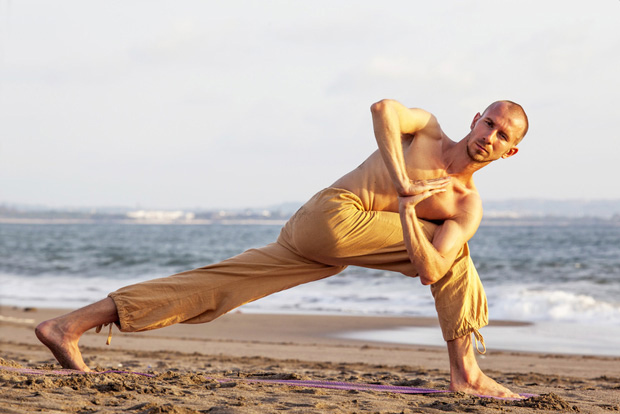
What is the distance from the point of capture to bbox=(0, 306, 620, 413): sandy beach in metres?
3.34

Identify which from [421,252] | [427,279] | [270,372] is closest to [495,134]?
[421,252]

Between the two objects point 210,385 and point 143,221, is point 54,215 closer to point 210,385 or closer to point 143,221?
point 143,221

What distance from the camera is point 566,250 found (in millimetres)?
27031

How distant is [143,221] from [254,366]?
278 ft

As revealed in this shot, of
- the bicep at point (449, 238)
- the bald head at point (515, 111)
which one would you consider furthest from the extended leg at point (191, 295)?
the bald head at point (515, 111)

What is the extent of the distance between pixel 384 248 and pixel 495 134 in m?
0.81

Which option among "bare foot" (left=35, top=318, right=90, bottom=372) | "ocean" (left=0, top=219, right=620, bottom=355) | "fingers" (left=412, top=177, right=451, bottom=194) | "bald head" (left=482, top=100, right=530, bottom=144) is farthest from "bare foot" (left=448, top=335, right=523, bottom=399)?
"ocean" (left=0, top=219, right=620, bottom=355)

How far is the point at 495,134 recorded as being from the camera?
11.4 ft

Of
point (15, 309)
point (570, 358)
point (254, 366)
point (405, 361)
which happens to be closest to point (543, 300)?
point (570, 358)

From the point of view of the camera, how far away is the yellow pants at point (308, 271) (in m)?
3.55

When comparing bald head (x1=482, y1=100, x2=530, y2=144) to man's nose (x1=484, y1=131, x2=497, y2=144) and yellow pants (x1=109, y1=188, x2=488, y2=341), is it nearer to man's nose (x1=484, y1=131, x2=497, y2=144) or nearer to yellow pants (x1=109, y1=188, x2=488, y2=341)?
man's nose (x1=484, y1=131, x2=497, y2=144)

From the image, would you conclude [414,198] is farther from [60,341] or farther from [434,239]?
[60,341]

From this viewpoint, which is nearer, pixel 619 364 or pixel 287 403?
pixel 287 403

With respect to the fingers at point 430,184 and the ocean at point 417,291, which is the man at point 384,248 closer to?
the fingers at point 430,184
